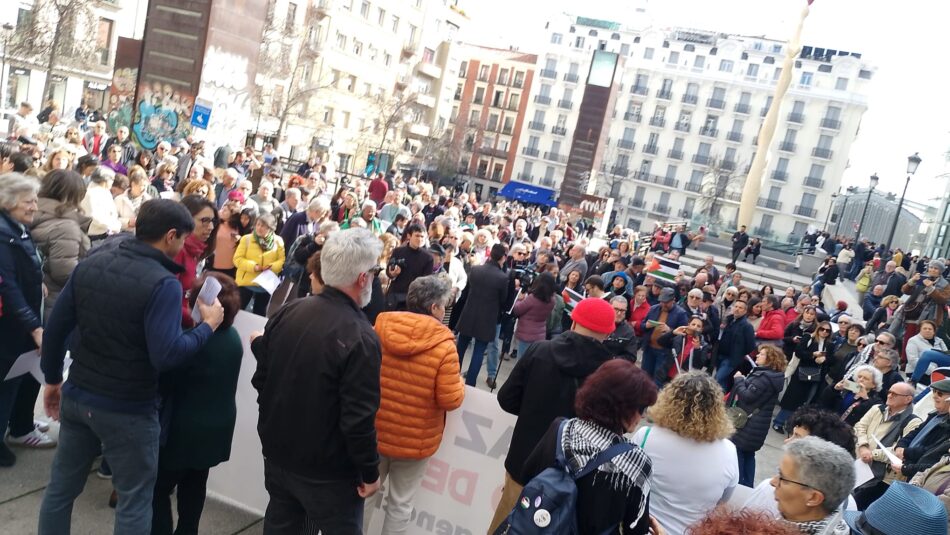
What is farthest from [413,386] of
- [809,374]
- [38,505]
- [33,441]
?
[809,374]

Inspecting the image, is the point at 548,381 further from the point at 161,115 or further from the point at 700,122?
the point at 700,122

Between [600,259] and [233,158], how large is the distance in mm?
7648

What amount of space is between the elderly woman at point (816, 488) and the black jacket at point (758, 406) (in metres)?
3.37

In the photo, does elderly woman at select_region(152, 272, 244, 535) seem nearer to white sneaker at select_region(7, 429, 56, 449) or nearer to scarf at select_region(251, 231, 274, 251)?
white sneaker at select_region(7, 429, 56, 449)

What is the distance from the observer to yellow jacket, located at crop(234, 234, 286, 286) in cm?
703

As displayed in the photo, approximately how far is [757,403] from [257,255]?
499 cm

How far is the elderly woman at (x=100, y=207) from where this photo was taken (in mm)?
6579

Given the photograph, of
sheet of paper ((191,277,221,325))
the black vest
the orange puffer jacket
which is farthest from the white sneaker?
the orange puffer jacket

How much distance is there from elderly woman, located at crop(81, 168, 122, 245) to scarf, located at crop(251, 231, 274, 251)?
1.34 m

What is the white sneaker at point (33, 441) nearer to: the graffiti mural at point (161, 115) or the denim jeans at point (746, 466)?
the denim jeans at point (746, 466)

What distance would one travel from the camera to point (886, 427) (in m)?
5.48

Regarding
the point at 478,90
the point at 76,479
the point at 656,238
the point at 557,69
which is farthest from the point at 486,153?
Answer: the point at 76,479

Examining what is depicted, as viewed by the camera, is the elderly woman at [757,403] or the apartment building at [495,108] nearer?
the elderly woman at [757,403]

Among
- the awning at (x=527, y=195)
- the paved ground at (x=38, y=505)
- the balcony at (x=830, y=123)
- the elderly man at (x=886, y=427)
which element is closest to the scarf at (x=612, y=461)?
the paved ground at (x=38, y=505)
